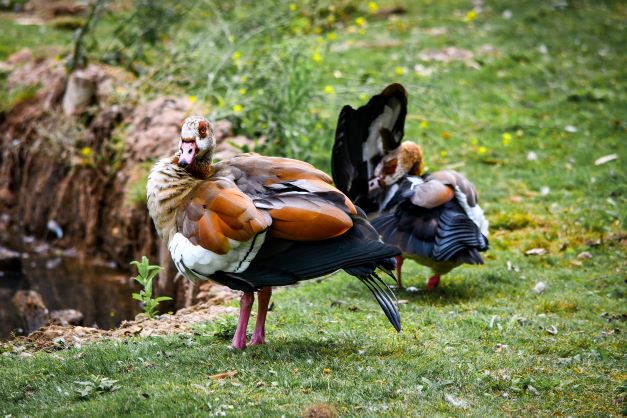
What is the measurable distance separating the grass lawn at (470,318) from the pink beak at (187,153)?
4.26ft

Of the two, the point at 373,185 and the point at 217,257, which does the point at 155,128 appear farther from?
the point at 217,257

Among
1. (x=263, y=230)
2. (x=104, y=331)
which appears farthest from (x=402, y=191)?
(x=104, y=331)

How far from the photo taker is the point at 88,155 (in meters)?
11.5

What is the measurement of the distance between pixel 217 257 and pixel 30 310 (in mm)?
4513

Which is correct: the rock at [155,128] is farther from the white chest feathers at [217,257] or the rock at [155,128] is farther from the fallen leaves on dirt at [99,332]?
the white chest feathers at [217,257]

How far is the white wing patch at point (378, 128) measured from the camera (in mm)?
7598

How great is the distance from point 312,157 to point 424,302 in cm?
335

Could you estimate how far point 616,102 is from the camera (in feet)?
45.4

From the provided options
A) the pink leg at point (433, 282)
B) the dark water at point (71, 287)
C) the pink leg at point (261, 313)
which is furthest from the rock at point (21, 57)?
the pink leg at point (261, 313)

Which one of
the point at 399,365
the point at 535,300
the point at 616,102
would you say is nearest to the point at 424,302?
the point at 535,300

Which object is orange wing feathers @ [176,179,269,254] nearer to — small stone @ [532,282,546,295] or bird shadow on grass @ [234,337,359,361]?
bird shadow on grass @ [234,337,359,361]

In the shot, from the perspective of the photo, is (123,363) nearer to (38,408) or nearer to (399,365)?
(38,408)

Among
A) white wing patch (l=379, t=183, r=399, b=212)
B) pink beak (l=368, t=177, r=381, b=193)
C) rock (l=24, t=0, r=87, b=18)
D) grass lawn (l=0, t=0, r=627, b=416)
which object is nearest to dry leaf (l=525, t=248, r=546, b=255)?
grass lawn (l=0, t=0, r=627, b=416)

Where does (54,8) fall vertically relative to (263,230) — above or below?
below
